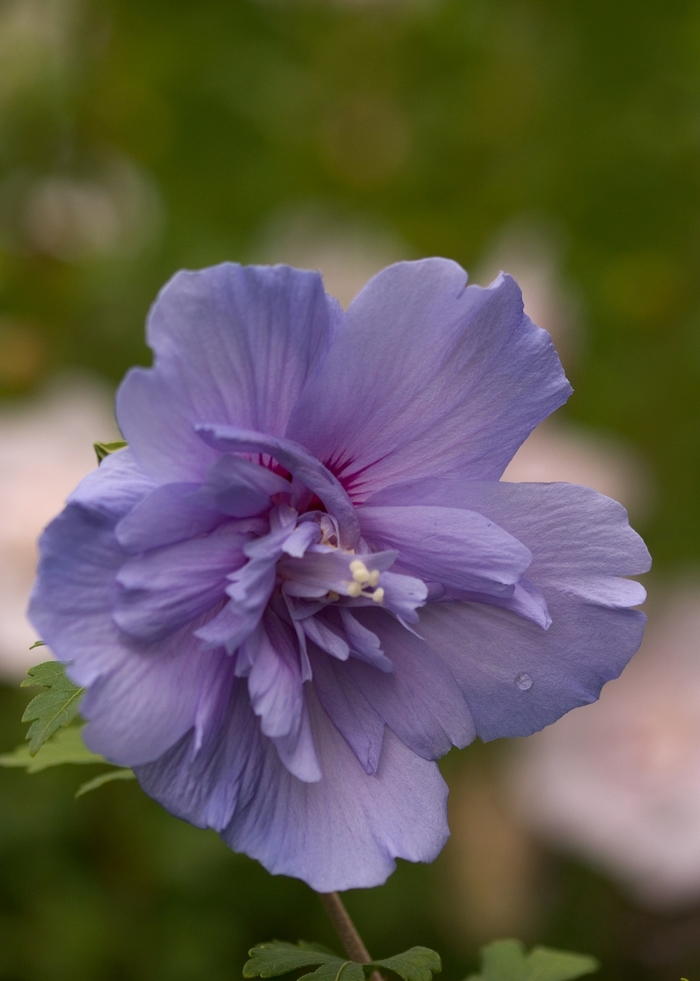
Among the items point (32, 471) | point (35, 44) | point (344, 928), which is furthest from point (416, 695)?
point (35, 44)

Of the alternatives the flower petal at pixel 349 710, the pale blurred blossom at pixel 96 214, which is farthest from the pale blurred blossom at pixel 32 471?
the flower petal at pixel 349 710

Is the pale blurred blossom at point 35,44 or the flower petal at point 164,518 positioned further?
the pale blurred blossom at point 35,44

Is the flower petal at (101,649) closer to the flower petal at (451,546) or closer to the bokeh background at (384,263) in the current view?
the flower petal at (451,546)

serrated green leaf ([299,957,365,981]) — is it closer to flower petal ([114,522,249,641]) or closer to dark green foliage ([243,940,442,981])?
dark green foliage ([243,940,442,981])

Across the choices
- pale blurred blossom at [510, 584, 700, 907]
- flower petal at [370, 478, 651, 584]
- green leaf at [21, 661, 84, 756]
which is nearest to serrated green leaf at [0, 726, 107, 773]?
green leaf at [21, 661, 84, 756]

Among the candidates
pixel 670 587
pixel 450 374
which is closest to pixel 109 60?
pixel 670 587
